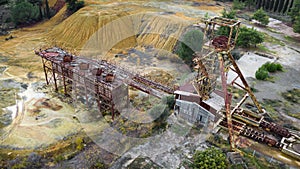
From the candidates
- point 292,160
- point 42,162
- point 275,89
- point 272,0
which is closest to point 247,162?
point 292,160

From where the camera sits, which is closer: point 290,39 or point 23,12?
point 290,39

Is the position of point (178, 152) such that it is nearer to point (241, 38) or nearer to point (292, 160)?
point (292, 160)

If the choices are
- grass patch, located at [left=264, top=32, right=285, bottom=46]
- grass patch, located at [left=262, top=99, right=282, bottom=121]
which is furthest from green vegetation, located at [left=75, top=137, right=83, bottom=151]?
grass patch, located at [left=264, top=32, right=285, bottom=46]

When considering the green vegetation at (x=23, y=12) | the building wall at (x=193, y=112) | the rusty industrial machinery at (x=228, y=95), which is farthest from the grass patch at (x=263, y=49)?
the green vegetation at (x=23, y=12)

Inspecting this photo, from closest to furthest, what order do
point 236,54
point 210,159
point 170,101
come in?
point 210,159 < point 170,101 < point 236,54

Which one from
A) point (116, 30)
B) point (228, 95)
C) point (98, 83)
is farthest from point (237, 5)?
point (98, 83)

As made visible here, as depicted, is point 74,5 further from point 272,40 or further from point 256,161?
point 256,161

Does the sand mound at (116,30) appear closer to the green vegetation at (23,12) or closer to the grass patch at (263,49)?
the green vegetation at (23,12)
